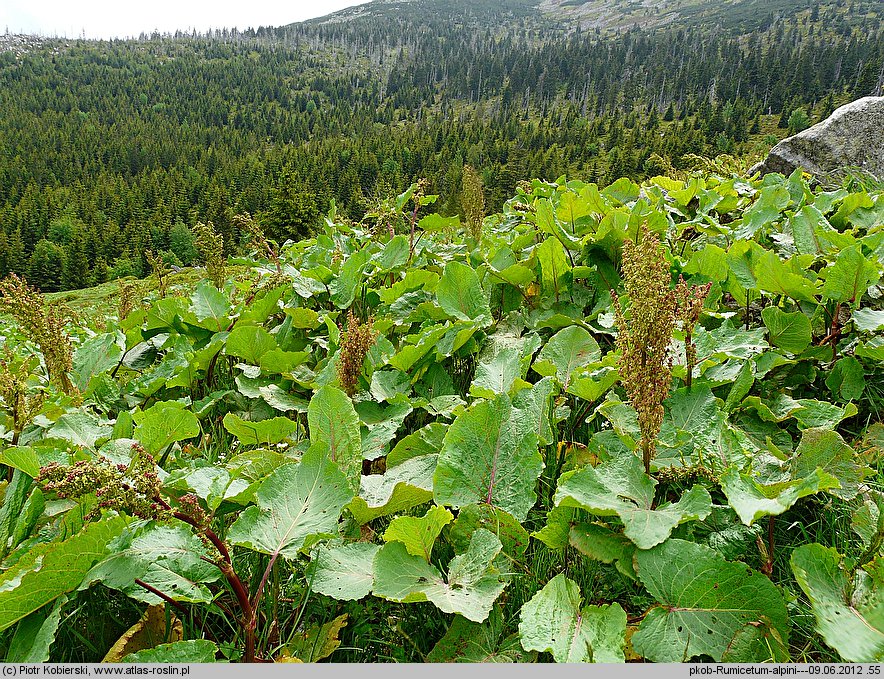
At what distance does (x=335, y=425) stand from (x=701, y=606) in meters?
1.06

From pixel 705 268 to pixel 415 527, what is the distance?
1960mm

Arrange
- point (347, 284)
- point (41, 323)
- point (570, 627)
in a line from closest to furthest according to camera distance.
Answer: point (570, 627)
point (41, 323)
point (347, 284)

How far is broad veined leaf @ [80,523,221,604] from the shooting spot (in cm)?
115

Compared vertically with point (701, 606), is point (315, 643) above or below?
below

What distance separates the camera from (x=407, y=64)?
618 feet

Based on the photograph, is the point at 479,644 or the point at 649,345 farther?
the point at 649,345

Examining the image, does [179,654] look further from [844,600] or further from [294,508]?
[844,600]

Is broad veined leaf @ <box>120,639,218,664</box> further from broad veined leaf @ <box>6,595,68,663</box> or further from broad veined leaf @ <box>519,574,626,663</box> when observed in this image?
broad veined leaf @ <box>519,574,626,663</box>

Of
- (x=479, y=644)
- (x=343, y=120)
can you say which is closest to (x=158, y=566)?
(x=479, y=644)

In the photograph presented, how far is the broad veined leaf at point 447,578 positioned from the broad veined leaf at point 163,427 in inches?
32.0

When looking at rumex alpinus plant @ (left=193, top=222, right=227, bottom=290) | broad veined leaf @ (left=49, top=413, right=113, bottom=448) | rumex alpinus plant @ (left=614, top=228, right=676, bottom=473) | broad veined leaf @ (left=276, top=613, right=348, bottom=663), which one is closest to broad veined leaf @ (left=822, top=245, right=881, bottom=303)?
rumex alpinus plant @ (left=614, top=228, right=676, bottom=473)

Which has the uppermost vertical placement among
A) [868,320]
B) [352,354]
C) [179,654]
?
[868,320]

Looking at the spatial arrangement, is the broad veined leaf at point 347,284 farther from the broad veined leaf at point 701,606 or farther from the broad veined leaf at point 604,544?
the broad veined leaf at point 701,606

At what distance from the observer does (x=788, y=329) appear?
6.57 ft
